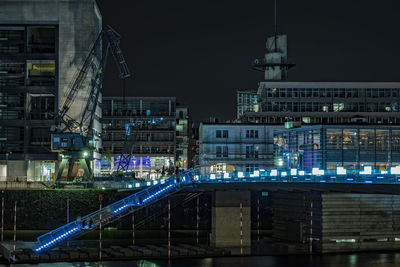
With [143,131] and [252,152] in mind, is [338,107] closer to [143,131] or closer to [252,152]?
[252,152]

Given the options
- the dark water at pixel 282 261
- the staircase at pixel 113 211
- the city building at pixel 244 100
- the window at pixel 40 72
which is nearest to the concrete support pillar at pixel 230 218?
the staircase at pixel 113 211

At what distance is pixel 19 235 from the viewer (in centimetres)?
10025

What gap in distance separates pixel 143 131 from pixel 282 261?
11149cm

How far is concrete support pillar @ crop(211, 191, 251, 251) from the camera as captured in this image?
274 feet

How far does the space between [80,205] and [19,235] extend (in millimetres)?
12318

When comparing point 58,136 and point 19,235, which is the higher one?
point 58,136

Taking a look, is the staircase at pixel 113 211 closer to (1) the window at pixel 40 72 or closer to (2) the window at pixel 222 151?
(2) the window at pixel 222 151

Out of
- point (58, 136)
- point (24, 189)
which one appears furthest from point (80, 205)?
point (58, 136)

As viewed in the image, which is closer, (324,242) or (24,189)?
(324,242)

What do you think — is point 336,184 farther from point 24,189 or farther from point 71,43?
point 71,43

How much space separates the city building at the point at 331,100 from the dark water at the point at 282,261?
82.2 m

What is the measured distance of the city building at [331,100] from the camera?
15738 cm

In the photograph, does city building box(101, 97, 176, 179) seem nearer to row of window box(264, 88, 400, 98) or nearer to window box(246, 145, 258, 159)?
row of window box(264, 88, 400, 98)

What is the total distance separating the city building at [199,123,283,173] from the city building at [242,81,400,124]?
2133 centimetres
